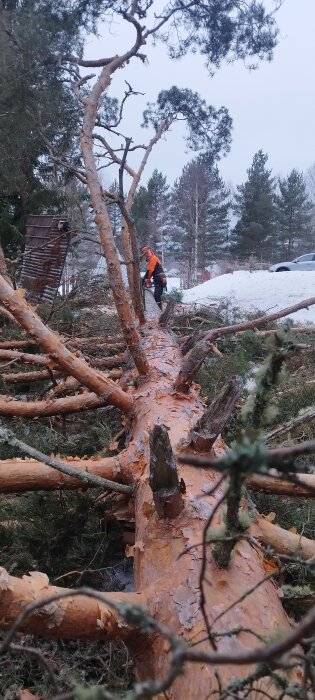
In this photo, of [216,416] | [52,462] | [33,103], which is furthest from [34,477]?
[33,103]

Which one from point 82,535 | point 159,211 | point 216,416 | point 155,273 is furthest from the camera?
point 159,211

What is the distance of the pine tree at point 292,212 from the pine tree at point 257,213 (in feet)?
6.74

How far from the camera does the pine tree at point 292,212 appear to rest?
3412cm

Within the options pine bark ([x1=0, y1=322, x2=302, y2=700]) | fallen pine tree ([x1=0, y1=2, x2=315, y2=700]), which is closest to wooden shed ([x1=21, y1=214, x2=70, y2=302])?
fallen pine tree ([x1=0, y1=2, x2=315, y2=700])

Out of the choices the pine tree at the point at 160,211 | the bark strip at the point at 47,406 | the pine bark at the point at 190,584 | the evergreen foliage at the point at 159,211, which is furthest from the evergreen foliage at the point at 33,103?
the pine tree at the point at 160,211

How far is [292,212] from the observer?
34.6 m

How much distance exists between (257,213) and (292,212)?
490 cm

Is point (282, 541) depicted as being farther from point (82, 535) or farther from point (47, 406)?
point (47, 406)

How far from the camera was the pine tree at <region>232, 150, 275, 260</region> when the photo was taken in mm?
31047

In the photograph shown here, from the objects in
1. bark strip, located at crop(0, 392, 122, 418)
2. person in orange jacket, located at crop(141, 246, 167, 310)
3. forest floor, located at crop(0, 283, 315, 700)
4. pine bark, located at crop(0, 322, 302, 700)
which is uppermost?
person in orange jacket, located at crop(141, 246, 167, 310)

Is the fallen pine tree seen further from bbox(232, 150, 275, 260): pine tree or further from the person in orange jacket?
bbox(232, 150, 275, 260): pine tree

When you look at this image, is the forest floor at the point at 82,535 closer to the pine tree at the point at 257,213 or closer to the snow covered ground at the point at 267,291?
the snow covered ground at the point at 267,291

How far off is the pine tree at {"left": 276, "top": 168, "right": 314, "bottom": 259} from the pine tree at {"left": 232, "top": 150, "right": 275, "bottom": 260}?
2.05 m

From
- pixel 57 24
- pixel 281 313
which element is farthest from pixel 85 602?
pixel 57 24
